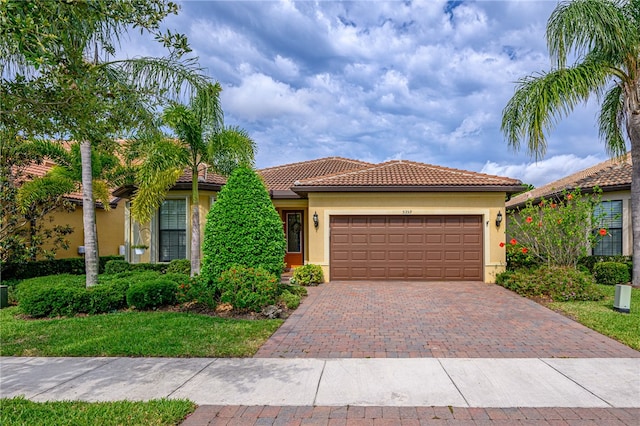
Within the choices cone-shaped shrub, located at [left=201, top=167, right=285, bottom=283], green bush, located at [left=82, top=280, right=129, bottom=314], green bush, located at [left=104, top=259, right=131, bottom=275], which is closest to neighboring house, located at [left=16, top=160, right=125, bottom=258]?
green bush, located at [left=104, top=259, right=131, bottom=275]

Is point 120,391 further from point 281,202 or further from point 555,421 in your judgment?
point 281,202

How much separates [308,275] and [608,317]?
799 centimetres

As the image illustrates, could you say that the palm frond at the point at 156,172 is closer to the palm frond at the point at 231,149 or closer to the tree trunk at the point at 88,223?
the palm frond at the point at 231,149

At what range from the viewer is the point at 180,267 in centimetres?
1268

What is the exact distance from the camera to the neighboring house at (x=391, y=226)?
12820 mm

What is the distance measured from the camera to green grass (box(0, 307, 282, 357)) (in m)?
5.62

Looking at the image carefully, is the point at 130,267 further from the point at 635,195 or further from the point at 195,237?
the point at 635,195

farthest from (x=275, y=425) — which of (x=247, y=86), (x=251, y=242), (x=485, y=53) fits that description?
(x=485, y=53)

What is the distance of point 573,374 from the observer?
466cm

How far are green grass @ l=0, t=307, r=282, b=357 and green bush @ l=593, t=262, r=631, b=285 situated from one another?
11167mm

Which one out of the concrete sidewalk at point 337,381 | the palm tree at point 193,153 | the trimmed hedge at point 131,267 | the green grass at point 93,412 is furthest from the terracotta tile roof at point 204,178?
the green grass at point 93,412

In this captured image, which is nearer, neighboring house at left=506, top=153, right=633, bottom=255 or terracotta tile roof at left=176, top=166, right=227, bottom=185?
neighboring house at left=506, top=153, right=633, bottom=255

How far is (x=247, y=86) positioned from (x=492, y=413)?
10219 millimetres

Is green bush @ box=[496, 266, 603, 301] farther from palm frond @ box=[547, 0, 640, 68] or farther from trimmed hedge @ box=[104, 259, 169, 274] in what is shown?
trimmed hedge @ box=[104, 259, 169, 274]
